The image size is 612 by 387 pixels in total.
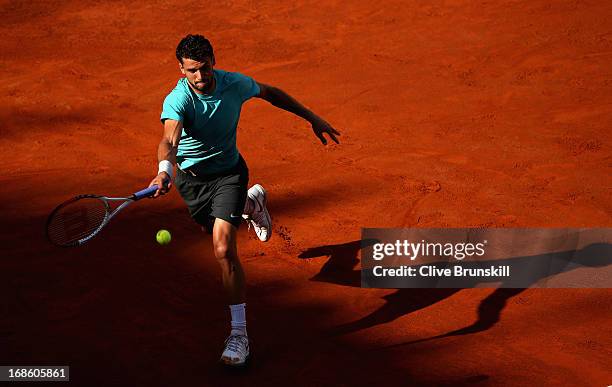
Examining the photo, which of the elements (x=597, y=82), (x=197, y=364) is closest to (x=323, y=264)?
(x=197, y=364)

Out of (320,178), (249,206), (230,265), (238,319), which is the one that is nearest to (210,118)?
(230,265)

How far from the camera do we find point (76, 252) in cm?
753

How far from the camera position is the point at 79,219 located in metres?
5.92

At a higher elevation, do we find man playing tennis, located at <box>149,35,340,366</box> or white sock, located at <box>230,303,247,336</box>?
man playing tennis, located at <box>149,35,340,366</box>

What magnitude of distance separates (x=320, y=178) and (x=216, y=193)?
8.94 feet

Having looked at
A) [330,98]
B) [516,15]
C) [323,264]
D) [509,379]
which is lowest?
[509,379]

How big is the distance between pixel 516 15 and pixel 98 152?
7.05m

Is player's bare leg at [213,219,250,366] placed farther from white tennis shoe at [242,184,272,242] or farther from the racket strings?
white tennis shoe at [242,184,272,242]

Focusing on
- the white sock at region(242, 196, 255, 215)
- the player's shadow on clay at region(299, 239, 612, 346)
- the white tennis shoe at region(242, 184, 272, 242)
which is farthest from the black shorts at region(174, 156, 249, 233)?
the player's shadow on clay at region(299, 239, 612, 346)

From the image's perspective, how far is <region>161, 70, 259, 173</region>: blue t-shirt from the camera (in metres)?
6.11

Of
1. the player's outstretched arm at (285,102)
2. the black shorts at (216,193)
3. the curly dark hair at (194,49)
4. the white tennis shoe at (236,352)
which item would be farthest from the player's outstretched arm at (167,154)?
the white tennis shoe at (236,352)

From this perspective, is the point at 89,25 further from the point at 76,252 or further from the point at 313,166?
the point at 76,252

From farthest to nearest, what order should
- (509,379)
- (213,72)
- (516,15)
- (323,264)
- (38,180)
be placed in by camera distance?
(516,15) → (38,180) → (323,264) → (213,72) → (509,379)

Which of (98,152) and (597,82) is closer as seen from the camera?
(98,152)
